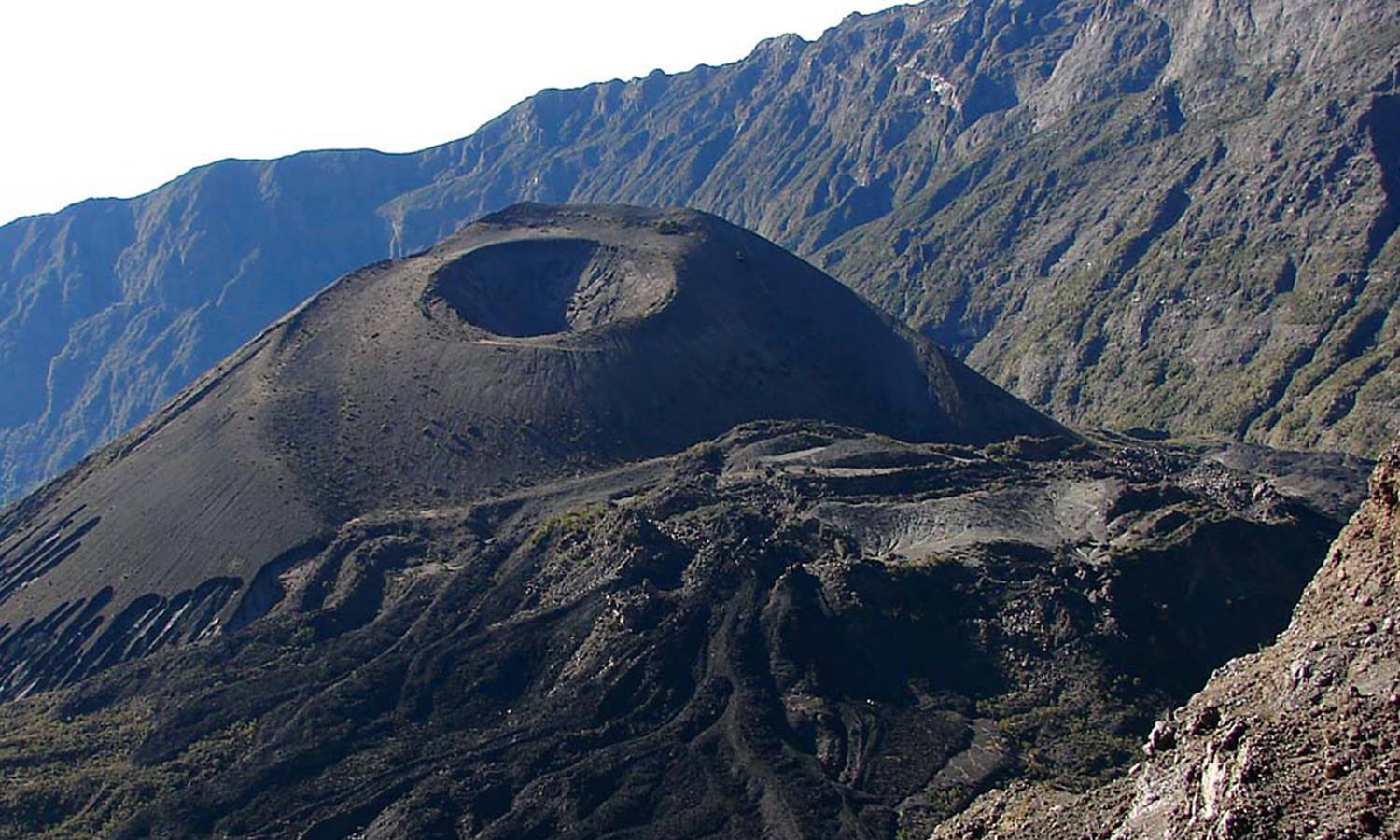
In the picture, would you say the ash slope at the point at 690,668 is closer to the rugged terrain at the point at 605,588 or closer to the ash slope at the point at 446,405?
the rugged terrain at the point at 605,588

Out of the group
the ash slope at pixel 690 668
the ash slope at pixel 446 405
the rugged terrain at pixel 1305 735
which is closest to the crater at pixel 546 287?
the ash slope at pixel 446 405

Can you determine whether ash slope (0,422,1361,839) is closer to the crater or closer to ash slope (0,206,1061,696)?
ash slope (0,206,1061,696)

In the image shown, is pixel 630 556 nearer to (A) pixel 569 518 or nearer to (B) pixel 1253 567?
(A) pixel 569 518

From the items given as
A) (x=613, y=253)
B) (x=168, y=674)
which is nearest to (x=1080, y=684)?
(x=168, y=674)

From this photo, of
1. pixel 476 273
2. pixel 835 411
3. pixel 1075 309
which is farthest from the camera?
pixel 1075 309

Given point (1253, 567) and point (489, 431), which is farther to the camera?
point (489, 431)
